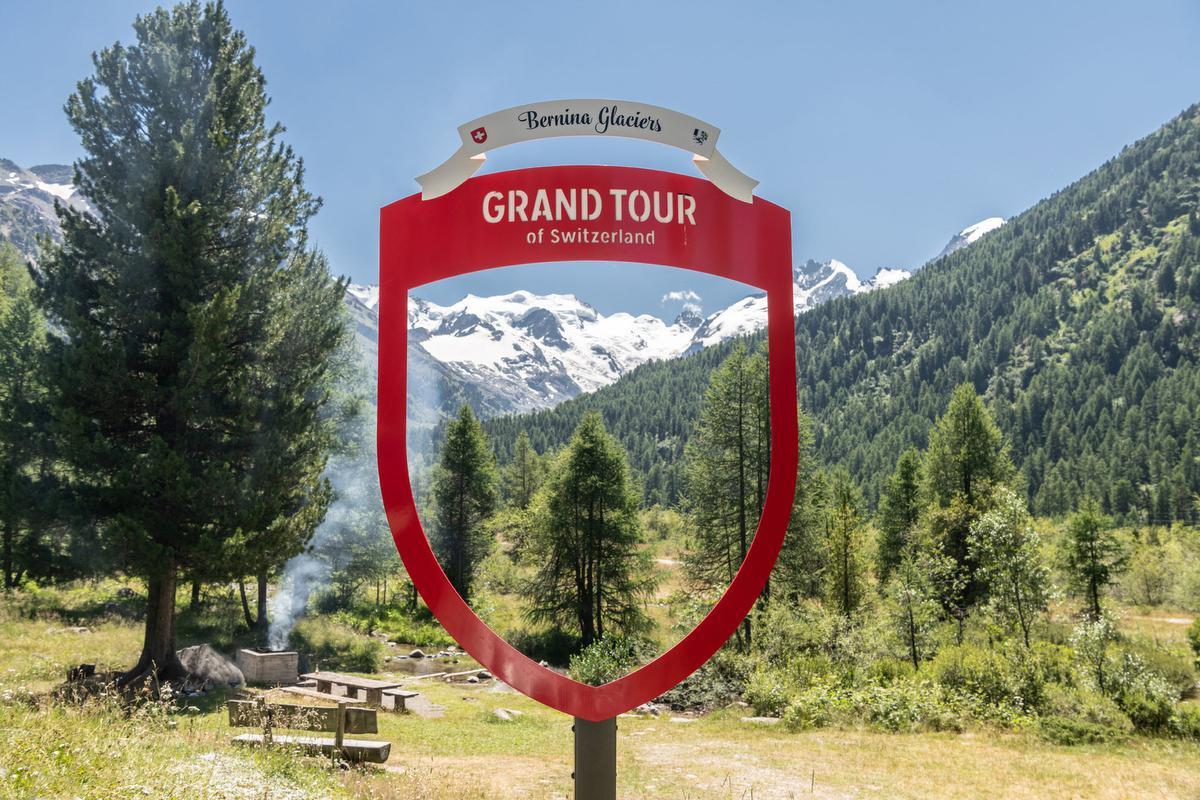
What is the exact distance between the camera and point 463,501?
110ft

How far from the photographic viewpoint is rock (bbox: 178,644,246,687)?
16.2 metres

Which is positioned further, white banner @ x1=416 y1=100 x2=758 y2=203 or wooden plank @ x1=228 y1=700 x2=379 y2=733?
wooden plank @ x1=228 y1=700 x2=379 y2=733

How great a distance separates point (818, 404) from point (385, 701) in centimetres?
17497

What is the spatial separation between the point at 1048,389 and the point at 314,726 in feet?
503

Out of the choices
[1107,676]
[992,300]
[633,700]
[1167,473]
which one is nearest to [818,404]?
[992,300]

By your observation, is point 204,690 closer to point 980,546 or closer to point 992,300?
point 980,546

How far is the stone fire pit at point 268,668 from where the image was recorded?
60.8 feet

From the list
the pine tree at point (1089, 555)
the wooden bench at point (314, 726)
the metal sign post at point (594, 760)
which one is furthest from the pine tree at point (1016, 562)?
the metal sign post at point (594, 760)

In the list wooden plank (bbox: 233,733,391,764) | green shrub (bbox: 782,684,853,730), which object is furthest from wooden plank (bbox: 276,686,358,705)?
green shrub (bbox: 782,684,853,730)

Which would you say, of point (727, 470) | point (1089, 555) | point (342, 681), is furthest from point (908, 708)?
point (1089, 555)

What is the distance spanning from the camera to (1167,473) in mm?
100438

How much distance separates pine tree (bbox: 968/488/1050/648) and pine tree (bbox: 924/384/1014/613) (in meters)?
6.76

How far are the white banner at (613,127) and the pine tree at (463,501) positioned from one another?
28.7 meters

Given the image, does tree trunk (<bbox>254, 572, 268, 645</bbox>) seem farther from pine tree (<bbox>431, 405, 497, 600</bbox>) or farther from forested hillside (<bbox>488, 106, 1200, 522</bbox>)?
forested hillside (<bbox>488, 106, 1200, 522</bbox>)
